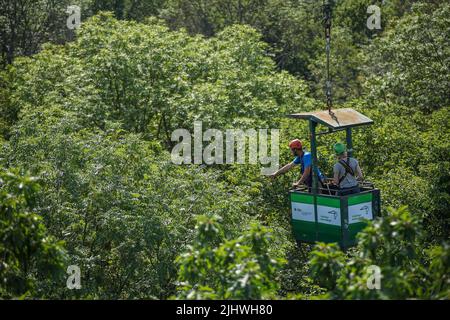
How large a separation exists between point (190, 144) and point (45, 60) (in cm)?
908

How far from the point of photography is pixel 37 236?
11.3 meters

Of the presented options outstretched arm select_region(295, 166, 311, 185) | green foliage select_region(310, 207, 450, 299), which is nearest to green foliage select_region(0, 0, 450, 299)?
green foliage select_region(310, 207, 450, 299)

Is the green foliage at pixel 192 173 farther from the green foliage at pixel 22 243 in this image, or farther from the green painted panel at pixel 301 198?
the green painted panel at pixel 301 198

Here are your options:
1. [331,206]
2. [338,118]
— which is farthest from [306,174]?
[338,118]

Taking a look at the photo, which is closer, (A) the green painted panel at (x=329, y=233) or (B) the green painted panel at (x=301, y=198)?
(A) the green painted panel at (x=329, y=233)

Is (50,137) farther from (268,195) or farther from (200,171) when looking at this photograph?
(268,195)

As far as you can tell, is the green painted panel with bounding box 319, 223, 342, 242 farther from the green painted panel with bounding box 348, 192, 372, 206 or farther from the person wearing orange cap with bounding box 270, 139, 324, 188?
the person wearing orange cap with bounding box 270, 139, 324, 188

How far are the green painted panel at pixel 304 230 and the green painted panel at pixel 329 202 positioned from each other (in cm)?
48

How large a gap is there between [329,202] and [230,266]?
526 cm

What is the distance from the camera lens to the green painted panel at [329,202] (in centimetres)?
1517

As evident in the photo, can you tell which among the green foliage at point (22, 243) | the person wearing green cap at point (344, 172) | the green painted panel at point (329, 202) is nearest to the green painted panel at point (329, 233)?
the green painted panel at point (329, 202)

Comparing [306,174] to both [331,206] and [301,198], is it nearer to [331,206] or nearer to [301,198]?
[301,198]

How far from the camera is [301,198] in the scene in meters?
15.8
